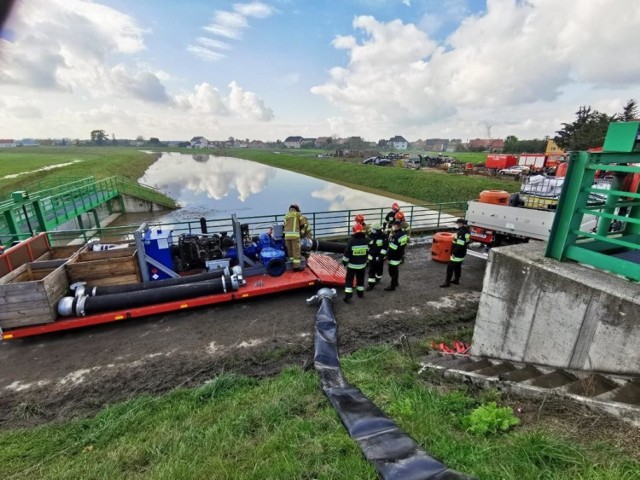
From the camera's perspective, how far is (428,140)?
6265 inches

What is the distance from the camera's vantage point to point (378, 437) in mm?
2980

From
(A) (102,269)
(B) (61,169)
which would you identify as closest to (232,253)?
(A) (102,269)

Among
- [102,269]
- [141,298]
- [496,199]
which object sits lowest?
[141,298]

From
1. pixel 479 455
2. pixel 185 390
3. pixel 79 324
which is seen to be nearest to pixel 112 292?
pixel 79 324

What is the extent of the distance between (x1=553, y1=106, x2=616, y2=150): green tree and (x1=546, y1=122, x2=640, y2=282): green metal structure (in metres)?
43.8

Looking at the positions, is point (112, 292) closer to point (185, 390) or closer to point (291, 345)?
point (185, 390)

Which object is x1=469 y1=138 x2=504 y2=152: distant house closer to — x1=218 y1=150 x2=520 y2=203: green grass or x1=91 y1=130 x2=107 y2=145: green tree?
x1=218 y1=150 x2=520 y2=203: green grass

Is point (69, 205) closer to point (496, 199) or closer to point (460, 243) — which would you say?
point (460, 243)

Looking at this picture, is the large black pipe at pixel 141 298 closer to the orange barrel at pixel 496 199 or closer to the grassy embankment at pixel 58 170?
the orange barrel at pixel 496 199

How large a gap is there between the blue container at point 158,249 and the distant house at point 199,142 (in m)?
188

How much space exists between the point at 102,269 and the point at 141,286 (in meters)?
0.96

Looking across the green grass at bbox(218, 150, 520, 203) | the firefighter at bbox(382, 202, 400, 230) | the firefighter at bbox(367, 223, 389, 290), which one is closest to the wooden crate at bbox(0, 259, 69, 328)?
the firefighter at bbox(367, 223, 389, 290)

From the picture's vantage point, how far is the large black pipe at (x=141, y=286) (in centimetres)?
642

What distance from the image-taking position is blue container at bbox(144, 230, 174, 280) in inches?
278
